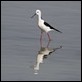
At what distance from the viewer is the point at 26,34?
17.1 meters

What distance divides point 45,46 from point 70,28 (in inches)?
91.9

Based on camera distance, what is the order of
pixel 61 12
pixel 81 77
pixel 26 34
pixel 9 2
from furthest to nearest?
pixel 9 2
pixel 61 12
pixel 26 34
pixel 81 77

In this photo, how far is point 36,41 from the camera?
16.5 metres

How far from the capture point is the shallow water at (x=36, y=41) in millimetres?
13016

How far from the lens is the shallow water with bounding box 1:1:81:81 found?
1302cm

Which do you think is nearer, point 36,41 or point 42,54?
point 42,54

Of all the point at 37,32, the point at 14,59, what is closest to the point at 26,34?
the point at 37,32

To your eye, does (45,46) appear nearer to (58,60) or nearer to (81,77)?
(58,60)

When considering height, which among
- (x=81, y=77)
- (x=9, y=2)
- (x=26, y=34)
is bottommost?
(x=81, y=77)

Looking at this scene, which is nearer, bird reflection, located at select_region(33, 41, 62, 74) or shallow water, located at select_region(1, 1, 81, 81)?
shallow water, located at select_region(1, 1, 81, 81)

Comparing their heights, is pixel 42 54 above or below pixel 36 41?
below

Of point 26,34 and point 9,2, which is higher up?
point 9,2

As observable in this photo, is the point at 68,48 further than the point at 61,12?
No

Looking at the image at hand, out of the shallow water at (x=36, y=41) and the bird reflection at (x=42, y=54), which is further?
the bird reflection at (x=42, y=54)
